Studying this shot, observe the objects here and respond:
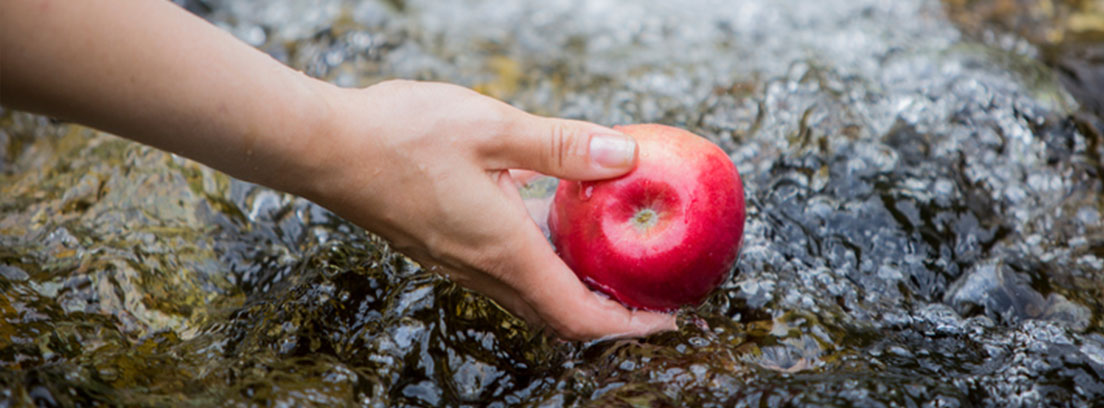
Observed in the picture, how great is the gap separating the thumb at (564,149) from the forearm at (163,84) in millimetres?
420

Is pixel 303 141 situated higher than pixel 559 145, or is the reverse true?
pixel 303 141

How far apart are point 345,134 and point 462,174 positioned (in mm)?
262

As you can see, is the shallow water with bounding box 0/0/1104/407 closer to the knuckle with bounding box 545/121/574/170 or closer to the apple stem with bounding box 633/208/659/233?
the apple stem with bounding box 633/208/659/233

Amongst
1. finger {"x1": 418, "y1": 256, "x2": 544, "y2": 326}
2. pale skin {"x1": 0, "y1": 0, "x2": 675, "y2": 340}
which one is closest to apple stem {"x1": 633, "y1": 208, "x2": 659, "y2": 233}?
pale skin {"x1": 0, "y1": 0, "x2": 675, "y2": 340}

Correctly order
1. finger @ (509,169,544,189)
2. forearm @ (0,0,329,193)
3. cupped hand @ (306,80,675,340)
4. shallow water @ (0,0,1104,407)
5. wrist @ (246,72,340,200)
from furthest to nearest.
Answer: finger @ (509,169,544,189) < shallow water @ (0,0,1104,407) < cupped hand @ (306,80,675,340) < wrist @ (246,72,340,200) < forearm @ (0,0,329,193)

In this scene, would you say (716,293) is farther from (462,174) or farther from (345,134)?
(345,134)

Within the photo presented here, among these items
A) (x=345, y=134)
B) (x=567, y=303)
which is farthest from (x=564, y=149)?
(x=345, y=134)

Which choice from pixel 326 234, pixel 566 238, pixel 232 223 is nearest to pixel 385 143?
pixel 566 238

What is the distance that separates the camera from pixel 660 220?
6.35ft

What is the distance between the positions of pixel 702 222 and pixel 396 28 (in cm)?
244

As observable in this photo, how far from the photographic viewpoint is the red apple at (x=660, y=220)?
1912mm

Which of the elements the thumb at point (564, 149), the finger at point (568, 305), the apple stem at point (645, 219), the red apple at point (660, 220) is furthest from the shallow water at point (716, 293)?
the thumb at point (564, 149)

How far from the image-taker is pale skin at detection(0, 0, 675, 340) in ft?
4.67

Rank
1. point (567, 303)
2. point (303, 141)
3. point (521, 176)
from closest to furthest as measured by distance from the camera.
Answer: point (303, 141) < point (567, 303) < point (521, 176)
